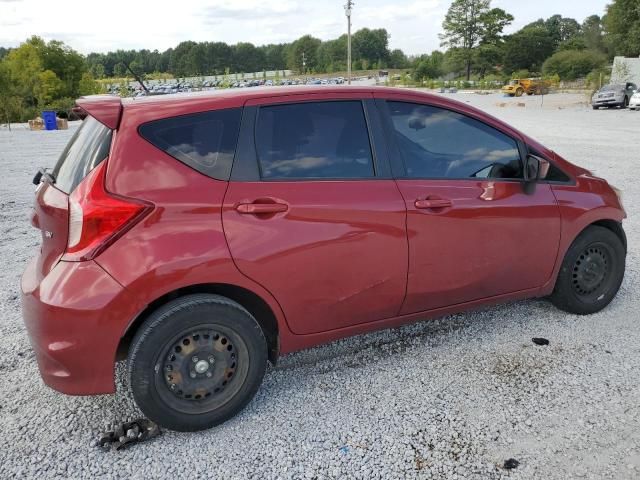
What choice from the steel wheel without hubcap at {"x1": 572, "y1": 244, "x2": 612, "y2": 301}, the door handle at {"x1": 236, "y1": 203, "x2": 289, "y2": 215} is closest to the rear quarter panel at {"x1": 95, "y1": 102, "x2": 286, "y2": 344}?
the door handle at {"x1": 236, "y1": 203, "x2": 289, "y2": 215}

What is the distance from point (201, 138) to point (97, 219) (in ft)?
2.14

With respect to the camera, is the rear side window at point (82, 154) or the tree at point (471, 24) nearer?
the rear side window at point (82, 154)

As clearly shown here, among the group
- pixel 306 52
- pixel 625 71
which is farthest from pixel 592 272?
pixel 306 52

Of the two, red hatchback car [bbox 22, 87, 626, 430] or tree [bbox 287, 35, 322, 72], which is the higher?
tree [bbox 287, 35, 322, 72]

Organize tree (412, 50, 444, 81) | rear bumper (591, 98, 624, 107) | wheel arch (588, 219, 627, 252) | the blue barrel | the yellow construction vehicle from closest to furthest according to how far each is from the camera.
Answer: wheel arch (588, 219, 627, 252)
the blue barrel
rear bumper (591, 98, 624, 107)
the yellow construction vehicle
tree (412, 50, 444, 81)

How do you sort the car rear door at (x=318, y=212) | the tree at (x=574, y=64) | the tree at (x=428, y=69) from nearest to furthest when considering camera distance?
the car rear door at (x=318, y=212)
the tree at (x=574, y=64)
the tree at (x=428, y=69)

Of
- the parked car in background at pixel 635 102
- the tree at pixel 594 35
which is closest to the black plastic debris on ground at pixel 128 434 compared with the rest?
the parked car in background at pixel 635 102

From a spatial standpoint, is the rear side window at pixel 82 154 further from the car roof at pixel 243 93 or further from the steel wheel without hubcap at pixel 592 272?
the steel wheel without hubcap at pixel 592 272

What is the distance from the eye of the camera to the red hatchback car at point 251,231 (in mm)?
2537

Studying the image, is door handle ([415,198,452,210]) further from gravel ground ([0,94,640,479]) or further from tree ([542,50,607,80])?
tree ([542,50,607,80])

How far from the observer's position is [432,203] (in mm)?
3207

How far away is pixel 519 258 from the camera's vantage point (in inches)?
143

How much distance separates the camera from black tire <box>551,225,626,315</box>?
394 cm

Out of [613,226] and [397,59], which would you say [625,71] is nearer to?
[613,226]
